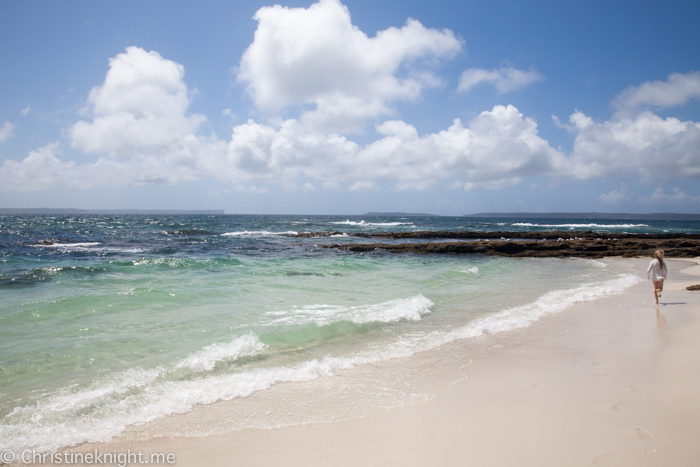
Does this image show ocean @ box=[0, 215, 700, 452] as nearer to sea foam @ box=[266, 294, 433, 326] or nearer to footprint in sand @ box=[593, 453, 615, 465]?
sea foam @ box=[266, 294, 433, 326]

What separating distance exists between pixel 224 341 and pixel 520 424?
14.3ft

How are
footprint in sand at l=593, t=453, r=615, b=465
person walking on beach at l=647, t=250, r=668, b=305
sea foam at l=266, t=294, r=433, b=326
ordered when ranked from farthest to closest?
person walking on beach at l=647, t=250, r=668, b=305 → sea foam at l=266, t=294, r=433, b=326 → footprint in sand at l=593, t=453, r=615, b=465

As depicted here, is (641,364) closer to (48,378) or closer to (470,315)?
(470,315)

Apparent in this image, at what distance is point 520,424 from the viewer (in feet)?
9.99

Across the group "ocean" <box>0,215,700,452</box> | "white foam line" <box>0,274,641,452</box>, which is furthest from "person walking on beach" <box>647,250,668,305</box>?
"white foam line" <box>0,274,641,452</box>

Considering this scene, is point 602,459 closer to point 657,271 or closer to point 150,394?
point 150,394

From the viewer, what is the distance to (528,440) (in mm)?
2814

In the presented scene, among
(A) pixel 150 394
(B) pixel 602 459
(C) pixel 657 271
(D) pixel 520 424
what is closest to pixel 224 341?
(A) pixel 150 394

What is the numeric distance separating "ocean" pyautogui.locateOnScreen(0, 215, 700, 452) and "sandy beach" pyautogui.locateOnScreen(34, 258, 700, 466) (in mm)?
251

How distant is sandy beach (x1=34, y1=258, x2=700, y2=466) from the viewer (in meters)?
2.66

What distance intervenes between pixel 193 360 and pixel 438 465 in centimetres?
355

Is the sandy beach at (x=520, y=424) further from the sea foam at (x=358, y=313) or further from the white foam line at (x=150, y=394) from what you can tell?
the sea foam at (x=358, y=313)

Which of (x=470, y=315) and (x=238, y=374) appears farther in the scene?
(x=470, y=315)

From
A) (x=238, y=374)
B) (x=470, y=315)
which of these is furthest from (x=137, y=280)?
(x=470, y=315)
